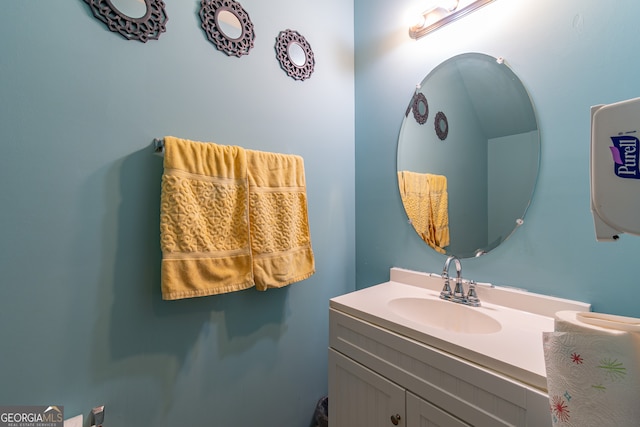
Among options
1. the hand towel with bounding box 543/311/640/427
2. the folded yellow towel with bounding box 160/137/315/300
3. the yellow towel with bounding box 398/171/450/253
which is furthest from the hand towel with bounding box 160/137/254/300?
the hand towel with bounding box 543/311/640/427

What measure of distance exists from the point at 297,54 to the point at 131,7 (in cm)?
66

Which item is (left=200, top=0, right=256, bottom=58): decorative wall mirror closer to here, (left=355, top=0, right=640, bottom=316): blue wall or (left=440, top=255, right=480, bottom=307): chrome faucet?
(left=355, top=0, right=640, bottom=316): blue wall

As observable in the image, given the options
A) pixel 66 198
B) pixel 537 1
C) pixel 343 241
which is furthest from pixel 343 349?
pixel 537 1

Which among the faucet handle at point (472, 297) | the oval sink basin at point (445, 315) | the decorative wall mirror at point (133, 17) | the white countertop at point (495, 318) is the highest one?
the decorative wall mirror at point (133, 17)

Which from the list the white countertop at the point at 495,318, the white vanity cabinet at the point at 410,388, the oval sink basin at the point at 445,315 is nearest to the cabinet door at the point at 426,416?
the white vanity cabinet at the point at 410,388

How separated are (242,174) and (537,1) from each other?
1.19 meters

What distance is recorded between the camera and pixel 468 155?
1079 mm

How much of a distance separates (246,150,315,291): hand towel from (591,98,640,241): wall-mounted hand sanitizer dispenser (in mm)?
915

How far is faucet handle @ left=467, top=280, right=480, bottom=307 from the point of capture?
0.97 meters

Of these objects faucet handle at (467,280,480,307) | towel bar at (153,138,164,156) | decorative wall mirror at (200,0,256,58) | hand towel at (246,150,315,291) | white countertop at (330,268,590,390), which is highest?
decorative wall mirror at (200,0,256,58)

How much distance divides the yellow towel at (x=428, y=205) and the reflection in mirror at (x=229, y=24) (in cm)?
95

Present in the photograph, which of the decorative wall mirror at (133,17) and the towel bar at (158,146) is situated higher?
the decorative wall mirror at (133,17)

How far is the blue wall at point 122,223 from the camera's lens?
2.34 feet

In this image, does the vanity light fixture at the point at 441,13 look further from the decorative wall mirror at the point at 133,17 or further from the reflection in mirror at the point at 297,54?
the decorative wall mirror at the point at 133,17
